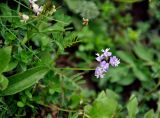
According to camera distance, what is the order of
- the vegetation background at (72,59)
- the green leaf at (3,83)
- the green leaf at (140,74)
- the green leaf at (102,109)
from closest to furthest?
the green leaf at (3,83)
the vegetation background at (72,59)
the green leaf at (102,109)
the green leaf at (140,74)

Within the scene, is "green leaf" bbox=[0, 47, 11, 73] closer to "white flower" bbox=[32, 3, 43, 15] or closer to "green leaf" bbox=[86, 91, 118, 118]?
"white flower" bbox=[32, 3, 43, 15]

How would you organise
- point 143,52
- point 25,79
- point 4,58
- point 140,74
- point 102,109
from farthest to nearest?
point 143,52 < point 140,74 < point 102,109 < point 25,79 < point 4,58

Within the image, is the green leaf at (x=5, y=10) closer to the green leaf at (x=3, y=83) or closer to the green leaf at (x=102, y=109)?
the green leaf at (x=3, y=83)

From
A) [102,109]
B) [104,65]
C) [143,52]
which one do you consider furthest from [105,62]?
[143,52]

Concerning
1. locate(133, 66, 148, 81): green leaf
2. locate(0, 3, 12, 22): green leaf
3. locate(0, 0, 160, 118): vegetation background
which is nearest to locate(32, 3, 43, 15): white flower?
locate(0, 0, 160, 118): vegetation background

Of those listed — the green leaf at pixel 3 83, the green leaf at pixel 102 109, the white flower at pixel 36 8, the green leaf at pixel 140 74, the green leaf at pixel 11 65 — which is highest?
the white flower at pixel 36 8

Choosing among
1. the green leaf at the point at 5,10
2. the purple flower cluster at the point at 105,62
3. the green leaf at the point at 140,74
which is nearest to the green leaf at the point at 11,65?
the green leaf at the point at 5,10

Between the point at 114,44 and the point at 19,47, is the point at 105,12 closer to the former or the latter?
the point at 114,44

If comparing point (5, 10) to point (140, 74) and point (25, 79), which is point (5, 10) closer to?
point (25, 79)
